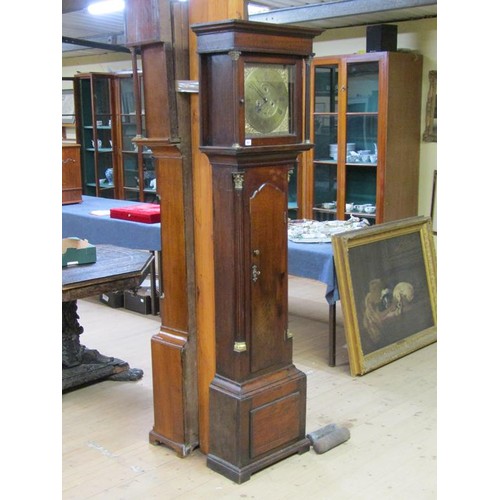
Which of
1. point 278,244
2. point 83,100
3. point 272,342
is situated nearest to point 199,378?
point 272,342

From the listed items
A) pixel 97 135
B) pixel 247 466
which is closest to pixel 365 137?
pixel 247 466

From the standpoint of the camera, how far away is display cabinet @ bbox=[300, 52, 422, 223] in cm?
607

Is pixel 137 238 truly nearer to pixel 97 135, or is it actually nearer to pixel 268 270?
pixel 268 270

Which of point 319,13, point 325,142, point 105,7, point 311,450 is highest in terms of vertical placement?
point 105,7

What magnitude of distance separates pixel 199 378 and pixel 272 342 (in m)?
0.40

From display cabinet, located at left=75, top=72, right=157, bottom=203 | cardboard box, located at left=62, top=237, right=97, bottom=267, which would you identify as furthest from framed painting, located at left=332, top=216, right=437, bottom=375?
display cabinet, located at left=75, top=72, right=157, bottom=203

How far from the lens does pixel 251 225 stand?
274 cm

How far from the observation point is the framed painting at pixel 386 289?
159 inches

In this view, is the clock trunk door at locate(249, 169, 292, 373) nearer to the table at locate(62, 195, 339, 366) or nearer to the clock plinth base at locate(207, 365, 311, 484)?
the clock plinth base at locate(207, 365, 311, 484)

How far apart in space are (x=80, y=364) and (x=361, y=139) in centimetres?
360

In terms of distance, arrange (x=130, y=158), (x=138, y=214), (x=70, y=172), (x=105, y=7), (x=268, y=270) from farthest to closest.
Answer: (x=130, y=158)
(x=105, y=7)
(x=70, y=172)
(x=138, y=214)
(x=268, y=270)

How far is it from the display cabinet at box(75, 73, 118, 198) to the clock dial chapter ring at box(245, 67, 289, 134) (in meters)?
6.59

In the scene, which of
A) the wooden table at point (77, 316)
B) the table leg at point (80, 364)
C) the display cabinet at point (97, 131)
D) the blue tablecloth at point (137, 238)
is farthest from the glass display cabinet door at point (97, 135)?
the table leg at point (80, 364)

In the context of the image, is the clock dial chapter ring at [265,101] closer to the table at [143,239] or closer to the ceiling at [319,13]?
the table at [143,239]
